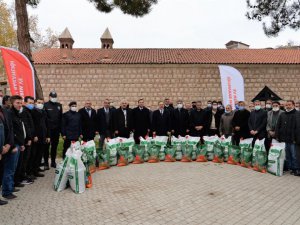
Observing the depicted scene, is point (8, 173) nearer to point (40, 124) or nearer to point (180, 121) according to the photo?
point (40, 124)

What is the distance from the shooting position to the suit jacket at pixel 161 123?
25.9 ft

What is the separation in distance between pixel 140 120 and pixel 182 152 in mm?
1598

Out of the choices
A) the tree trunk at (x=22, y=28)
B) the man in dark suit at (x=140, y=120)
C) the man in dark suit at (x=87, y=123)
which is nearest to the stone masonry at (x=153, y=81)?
the tree trunk at (x=22, y=28)

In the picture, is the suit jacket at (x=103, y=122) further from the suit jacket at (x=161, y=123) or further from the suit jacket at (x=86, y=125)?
the suit jacket at (x=161, y=123)

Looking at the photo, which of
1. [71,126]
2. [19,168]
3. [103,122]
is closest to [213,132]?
[103,122]

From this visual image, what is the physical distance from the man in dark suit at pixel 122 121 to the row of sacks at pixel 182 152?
0.55 metres

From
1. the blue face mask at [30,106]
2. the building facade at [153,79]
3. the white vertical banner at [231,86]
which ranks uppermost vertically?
the building facade at [153,79]

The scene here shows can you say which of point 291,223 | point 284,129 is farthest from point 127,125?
point 291,223

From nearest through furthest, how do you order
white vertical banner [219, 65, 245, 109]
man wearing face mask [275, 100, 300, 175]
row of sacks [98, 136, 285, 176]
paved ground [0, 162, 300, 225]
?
paved ground [0, 162, 300, 225] → man wearing face mask [275, 100, 300, 175] → row of sacks [98, 136, 285, 176] → white vertical banner [219, 65, 245, 109]

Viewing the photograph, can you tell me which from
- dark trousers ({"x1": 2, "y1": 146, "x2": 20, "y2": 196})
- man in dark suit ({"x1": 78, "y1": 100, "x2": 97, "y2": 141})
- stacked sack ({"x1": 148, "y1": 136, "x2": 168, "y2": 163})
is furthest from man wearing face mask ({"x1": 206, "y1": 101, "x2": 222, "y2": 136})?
dark trousers ({"x1": 2, "y1": 146, "x2": 20, "y2": 196})

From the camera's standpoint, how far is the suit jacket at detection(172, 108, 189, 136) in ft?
26.7

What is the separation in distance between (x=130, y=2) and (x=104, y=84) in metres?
9.25

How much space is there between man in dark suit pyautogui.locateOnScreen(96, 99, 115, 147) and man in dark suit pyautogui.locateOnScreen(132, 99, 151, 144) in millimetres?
751

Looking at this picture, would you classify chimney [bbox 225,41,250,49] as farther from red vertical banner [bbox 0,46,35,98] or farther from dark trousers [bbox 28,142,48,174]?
dark trousers [bbox 28,142,48,174]
